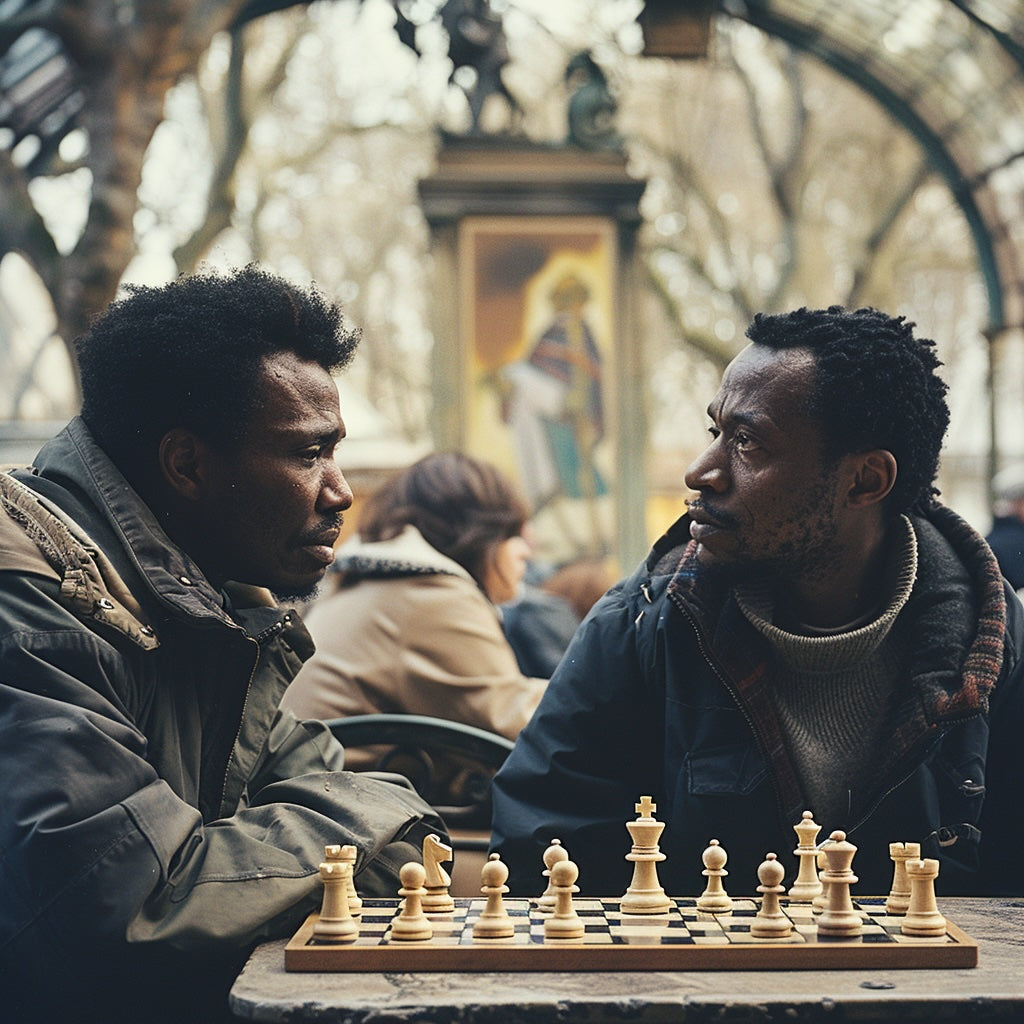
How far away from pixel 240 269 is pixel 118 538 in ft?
2.30

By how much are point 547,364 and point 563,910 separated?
397 inches

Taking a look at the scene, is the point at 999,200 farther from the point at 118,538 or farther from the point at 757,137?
the point at 118,538

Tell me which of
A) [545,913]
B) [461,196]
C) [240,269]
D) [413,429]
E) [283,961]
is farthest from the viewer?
[413,429]

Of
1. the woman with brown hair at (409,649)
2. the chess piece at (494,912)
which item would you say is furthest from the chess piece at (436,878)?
the woman with brown hair at (409,649)

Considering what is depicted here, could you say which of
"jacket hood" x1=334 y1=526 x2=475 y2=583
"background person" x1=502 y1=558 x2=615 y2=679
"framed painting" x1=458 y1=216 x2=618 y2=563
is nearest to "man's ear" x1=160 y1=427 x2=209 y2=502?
"jacket hood" x1=334 y1=526 x2=475 y2=583

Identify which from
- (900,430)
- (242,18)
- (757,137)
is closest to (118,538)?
(900,430)

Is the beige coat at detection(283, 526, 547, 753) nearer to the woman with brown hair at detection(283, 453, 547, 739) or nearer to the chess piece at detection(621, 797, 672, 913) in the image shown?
the woman with brown hair at detection(283, 453, 547, 739)

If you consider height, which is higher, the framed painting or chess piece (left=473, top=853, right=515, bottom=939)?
the framed painting

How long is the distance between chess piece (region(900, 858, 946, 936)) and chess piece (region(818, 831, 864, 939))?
78 mm

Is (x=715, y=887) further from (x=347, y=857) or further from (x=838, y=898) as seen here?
(x=347, y=857)

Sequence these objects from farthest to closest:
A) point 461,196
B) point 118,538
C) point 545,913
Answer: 1. point 461,196
2. point 118,538
3. point 545,913

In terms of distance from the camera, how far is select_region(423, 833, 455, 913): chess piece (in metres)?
2.76

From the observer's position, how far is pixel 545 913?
8.94 feet

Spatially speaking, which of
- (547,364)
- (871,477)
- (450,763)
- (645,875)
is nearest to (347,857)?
(645,875)
